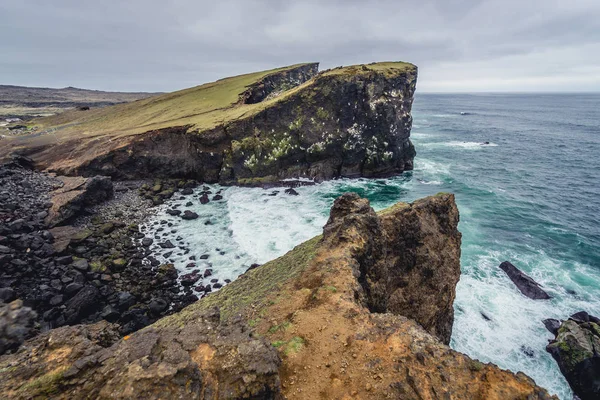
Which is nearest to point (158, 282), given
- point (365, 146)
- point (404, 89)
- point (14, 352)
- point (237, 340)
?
point (14, 352)

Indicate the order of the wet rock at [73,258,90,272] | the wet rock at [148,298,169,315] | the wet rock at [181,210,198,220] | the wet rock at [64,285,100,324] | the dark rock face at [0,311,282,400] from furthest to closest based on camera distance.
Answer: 1. the wet rock at [181,210,198,220]
2. the wet rock at [73,258,90,272]
3. the wet rock at [148,298,169,315]
4. the wet rock at [64,285,100,324]
5. the dark rock face at [0,311,282,400]

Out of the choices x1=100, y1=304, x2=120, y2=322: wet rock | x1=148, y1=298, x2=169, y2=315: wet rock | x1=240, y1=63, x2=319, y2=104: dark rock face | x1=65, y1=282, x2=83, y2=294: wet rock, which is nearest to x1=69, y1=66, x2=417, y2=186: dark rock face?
x1=240, y1=63, x2=319, y2=104: dark rock face

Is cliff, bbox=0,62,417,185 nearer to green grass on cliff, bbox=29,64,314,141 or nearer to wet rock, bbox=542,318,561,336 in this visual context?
green grass on cliff, bbox=29,64,314,141

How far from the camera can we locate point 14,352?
8680 millimetres

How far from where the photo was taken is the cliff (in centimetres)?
4644

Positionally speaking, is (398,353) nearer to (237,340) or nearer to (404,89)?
(237,340)

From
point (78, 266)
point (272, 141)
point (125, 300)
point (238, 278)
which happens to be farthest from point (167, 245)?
point (272, 141)

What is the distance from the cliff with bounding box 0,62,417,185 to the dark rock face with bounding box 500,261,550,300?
97.7 feet

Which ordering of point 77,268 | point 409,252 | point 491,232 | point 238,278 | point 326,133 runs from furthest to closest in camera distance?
point 326,133
point 491,232
point 77,268
point 238,278
point 409,252

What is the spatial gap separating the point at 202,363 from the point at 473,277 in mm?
26241

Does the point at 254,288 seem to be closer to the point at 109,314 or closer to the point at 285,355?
the point at 285,355

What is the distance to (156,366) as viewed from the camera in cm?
725

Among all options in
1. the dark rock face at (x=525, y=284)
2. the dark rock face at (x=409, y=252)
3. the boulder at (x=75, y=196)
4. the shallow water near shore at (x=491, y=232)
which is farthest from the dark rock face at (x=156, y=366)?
the boulder at (x=75, y=196)

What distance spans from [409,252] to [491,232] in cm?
2352
